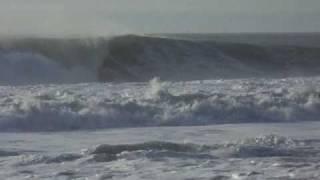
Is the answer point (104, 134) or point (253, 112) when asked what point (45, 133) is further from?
point (253, 112)

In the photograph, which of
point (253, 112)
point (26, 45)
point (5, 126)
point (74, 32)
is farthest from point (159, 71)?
point (5, 126)

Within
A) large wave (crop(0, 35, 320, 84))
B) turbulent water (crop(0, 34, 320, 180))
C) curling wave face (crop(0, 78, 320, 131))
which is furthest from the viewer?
large wave (crop(0, 35, 320, 84))

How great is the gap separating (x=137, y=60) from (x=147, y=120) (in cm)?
1604

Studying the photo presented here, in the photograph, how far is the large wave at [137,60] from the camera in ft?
91.1

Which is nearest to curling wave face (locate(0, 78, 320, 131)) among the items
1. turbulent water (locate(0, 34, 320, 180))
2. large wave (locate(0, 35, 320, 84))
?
turbulent water (locate(0, 34, 320, 180))

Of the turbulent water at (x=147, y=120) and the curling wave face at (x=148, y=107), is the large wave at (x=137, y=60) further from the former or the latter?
the curling wave face at (x=148, y=107)

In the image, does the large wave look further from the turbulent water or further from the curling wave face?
the curling wave face

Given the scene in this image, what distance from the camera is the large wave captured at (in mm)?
27766

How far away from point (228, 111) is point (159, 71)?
1380cm

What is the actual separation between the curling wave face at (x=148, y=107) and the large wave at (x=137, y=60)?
934cm

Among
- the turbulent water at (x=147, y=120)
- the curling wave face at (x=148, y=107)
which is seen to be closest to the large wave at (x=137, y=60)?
the turbulent water at (x=147, y=120)

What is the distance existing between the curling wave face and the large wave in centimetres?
934

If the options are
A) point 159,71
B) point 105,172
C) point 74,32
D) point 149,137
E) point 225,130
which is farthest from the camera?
point 74,32

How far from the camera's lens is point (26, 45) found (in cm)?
3019
